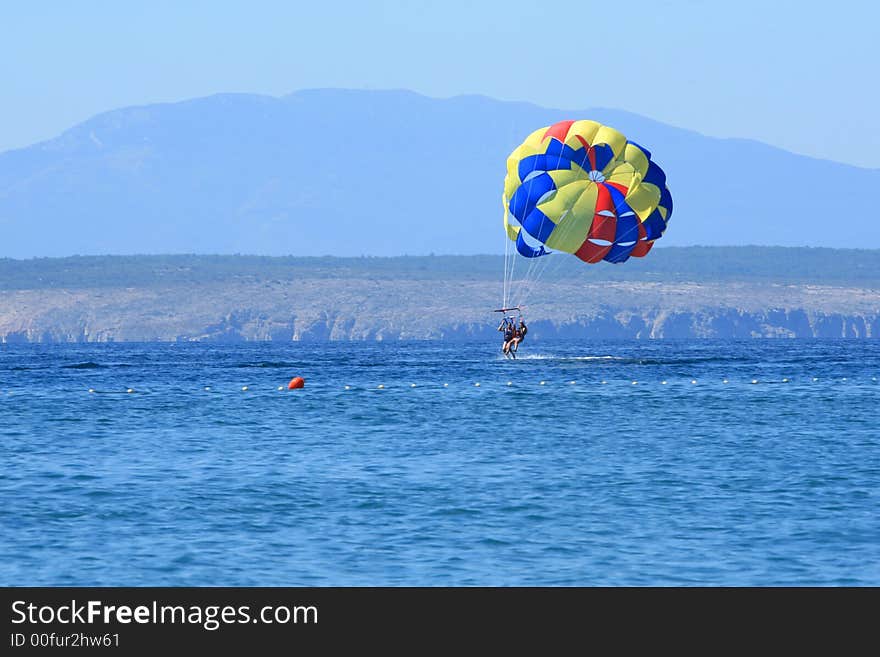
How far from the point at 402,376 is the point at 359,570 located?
6180cm

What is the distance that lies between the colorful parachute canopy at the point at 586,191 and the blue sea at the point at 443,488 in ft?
29.1

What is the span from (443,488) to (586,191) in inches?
1606

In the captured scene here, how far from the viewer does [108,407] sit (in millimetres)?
64188

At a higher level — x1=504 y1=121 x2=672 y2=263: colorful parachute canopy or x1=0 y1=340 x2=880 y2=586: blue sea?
x1=504 y1=121 x2=672 y2=263: colorful parachute canopy

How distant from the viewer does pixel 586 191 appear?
7600 centimetres

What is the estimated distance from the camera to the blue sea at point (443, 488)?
90.1 ft

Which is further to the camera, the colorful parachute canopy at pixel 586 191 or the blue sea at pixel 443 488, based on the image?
the colorful parachute canopy at pixel 586 191

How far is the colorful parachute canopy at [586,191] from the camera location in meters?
76.1

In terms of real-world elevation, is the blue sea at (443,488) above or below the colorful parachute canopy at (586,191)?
below

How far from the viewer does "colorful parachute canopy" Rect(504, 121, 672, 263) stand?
76.1m

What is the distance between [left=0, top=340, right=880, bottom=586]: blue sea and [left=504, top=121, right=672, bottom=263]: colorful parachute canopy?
886cm

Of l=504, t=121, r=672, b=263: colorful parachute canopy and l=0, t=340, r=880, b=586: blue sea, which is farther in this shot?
l=504, t=121, r=672, b=263: colorful parachute canopy

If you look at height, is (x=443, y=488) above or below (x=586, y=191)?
below
